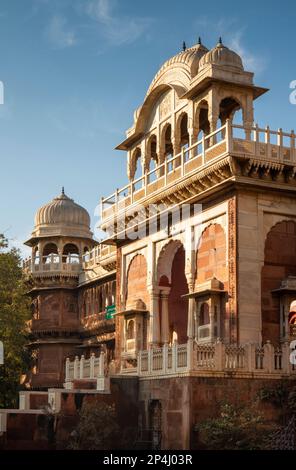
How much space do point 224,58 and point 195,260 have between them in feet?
22.2

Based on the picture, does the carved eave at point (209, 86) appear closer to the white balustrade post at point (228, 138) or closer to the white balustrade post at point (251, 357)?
the white balustrade post at point (228, 138)

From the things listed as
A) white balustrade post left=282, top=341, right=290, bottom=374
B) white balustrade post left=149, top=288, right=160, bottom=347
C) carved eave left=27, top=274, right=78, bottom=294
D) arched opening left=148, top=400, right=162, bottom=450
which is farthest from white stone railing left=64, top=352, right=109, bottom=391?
carved eave left=27, top=274, right=78, bottom=294

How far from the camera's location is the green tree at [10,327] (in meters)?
32.8

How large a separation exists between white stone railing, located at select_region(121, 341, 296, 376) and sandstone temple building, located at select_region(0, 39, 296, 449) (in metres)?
0.03

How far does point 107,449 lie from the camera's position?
72.5 ft

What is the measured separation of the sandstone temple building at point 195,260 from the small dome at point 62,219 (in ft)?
53.9

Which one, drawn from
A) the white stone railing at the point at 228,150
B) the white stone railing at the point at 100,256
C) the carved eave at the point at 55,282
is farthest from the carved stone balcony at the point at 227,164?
the carved eave at the point at 55,282

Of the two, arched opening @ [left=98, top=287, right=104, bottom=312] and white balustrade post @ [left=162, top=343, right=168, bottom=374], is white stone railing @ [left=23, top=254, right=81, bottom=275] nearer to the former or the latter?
arched opening @ [left=98, top=287, right=104, bottom=312]

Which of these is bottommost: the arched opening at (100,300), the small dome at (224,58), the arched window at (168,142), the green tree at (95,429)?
the green tree at (95,429)

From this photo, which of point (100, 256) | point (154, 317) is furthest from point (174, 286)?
point (100, 256)

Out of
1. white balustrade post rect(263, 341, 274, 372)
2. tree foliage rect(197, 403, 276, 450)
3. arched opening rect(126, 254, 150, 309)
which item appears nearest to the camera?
tree foliage rect(197, 403, 276, 450)

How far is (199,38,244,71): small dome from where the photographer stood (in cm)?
2658

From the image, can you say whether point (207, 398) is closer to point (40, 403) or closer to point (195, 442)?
point (195, 442)

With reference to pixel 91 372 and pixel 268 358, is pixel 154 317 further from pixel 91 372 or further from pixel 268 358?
pixel 268 358
